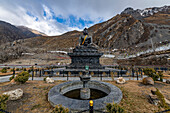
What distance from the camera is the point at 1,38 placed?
89625 mm

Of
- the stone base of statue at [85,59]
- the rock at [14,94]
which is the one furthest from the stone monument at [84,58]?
the rock at [14,94]

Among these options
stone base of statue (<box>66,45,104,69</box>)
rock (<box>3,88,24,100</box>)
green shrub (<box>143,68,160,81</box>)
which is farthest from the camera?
stone base of statue (<box>66,45,104,69</box>)

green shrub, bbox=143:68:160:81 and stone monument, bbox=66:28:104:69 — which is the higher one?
stone monument, bbox=66:28:104:69

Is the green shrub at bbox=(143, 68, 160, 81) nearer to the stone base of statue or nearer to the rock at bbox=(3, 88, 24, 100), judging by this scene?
the stone base of statue

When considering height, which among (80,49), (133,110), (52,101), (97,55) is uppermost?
(80,49)

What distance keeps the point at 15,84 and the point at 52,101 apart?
21.3 feet

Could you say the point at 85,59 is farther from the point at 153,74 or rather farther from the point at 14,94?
the point at 14,94

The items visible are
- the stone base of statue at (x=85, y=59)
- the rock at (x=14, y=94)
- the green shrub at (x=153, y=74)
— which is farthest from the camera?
the stone base of statue at (x=85, y=59)

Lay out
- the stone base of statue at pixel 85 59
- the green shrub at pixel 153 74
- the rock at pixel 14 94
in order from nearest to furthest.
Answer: the rock at pixel 14 94 < the green shrub at pixel 153 74 < the stone base of statue at pixel 85 59

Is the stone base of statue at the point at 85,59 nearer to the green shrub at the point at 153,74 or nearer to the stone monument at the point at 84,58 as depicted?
the stone monument at the point at 84,58

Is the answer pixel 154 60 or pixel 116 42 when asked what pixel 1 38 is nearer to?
pixel 116 42

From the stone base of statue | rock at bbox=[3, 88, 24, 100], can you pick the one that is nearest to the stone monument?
the stone base of statue

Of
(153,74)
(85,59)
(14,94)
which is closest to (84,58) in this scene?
(85,59)

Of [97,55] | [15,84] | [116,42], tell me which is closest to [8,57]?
[15,84]
